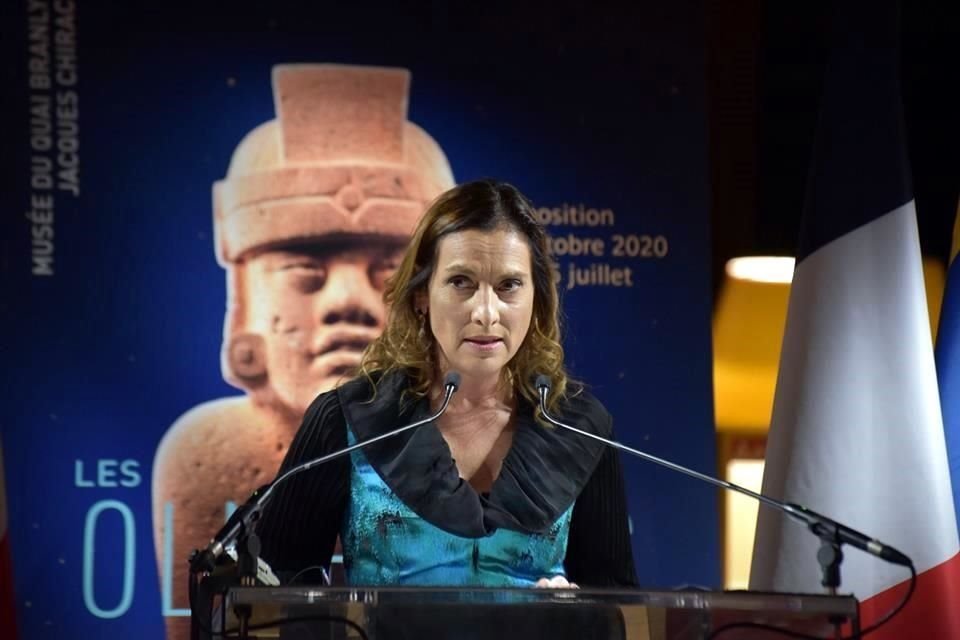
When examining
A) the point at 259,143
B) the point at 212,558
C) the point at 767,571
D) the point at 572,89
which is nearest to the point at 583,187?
the point at 572,89

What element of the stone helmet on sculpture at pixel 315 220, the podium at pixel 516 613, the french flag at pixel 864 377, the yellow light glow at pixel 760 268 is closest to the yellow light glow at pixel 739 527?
the yellow light glow at pixel 760 268

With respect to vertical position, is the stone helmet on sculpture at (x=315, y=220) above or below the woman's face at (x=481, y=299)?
above

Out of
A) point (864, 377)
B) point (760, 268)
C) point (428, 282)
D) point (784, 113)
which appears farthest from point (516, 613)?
point (784, 113)

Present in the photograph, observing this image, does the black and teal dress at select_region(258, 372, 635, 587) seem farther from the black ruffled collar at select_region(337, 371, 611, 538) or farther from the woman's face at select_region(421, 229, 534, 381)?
the woman's face at select_region(421, 229, 534, 381)

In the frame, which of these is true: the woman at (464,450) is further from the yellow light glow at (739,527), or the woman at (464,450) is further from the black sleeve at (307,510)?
the yellow light glow at (739,527)

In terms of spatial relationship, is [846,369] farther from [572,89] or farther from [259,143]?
[259,143]

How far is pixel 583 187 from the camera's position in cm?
368

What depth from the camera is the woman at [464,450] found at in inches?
86.4

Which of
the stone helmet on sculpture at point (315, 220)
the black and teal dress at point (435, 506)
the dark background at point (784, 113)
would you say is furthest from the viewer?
the dark background at point (784, 113)

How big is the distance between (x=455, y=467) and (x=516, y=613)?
2.00 ft

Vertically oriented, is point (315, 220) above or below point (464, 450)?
above

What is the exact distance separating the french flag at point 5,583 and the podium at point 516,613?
5.95 ft

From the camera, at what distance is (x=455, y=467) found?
2250 mm

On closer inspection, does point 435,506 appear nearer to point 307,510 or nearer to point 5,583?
point 307,510
